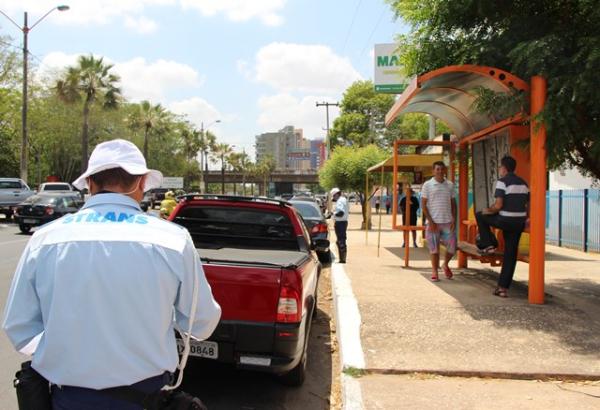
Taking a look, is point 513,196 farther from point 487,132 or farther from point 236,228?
point 236,228

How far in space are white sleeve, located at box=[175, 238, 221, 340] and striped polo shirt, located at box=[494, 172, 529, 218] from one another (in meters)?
5.87

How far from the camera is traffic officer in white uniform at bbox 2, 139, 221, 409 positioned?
207 cm

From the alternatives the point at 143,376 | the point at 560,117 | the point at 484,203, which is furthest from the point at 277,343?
the point at 484,203

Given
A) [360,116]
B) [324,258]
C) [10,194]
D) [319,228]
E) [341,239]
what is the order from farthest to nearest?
[360,116] < [10,194] < [324,258] < [319,228] < [341,239]

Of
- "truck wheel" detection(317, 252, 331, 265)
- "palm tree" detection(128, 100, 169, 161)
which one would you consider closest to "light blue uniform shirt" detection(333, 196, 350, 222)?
"truck wheel" detection(317, 252, 331, 265)

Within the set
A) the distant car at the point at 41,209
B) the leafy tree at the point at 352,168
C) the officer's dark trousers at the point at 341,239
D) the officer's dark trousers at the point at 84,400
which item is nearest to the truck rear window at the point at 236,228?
the officer's dark trousers at the point at 84,400

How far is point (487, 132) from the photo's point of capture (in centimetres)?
892

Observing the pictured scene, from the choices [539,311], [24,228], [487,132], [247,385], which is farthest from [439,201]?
[24,228]

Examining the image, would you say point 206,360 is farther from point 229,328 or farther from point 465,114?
point 465,114

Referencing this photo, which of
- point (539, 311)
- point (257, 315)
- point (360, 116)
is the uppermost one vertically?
point (360, 116)

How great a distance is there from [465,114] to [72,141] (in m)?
49.9

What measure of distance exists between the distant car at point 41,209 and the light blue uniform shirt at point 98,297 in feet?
60.2

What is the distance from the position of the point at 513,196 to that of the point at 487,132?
70.8 inches

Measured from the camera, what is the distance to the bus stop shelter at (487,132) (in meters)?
7.04
